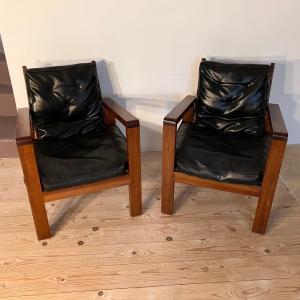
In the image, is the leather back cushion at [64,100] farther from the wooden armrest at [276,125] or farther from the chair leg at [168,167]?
the wooden armrest at [276,125]

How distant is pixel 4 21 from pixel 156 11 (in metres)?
0.99

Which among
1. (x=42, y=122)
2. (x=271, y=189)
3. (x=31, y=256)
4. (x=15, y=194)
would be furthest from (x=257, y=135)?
(x=15, y=194)

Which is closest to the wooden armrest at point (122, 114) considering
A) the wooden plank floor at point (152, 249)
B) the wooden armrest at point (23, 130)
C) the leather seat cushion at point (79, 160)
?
the leather seat cushion at point (79, 160)

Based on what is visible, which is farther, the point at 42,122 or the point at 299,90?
the point at 299,90

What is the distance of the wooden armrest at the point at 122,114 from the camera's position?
160 centimetres

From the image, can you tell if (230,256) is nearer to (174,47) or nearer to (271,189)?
(271,189)

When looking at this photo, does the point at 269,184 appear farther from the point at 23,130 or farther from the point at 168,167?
the point at 23,130

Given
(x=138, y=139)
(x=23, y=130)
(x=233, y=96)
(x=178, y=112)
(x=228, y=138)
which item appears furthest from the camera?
(x=233, y=96)

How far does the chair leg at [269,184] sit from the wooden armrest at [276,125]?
0.10ft

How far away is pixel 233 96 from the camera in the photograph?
1.96 m

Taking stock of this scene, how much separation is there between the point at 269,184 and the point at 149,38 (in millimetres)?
1248

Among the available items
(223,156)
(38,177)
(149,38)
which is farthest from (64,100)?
(223,156)

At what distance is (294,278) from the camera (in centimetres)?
149

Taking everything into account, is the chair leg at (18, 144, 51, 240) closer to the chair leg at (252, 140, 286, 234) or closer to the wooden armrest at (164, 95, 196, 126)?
the wooden armrest at (164, 95, 196, 126)
